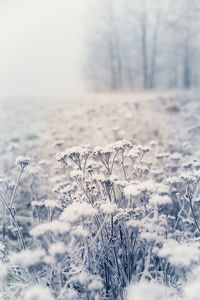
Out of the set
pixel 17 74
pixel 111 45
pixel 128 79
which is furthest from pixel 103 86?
pixel 17 74

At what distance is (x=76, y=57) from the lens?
9719 mm

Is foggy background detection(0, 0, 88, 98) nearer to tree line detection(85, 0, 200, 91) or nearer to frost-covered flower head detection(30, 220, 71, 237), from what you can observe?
tree line detection(85, 0, 200, 91)

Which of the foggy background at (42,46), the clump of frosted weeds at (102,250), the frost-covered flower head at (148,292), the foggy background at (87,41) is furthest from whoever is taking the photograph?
the foggy background at (87,41)

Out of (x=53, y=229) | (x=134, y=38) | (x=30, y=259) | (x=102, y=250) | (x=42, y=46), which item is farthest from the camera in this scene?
(x=134, y=38)

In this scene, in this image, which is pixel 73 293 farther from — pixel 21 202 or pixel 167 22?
pixel 167 22

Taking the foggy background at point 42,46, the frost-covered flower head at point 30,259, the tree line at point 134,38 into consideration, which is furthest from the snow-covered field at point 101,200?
the tree line at point 134,38

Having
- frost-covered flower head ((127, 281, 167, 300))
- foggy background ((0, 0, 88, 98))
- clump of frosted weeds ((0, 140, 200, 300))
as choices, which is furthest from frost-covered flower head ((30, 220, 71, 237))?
foggy background ((0, 0, 88, 98))

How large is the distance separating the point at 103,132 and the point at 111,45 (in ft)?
22.3

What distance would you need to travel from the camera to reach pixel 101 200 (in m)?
2.58

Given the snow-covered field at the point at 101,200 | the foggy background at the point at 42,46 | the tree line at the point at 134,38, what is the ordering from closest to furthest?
the snow-covered field at the point at 101,200
the foggy background at the point at 42,46
the tree line at the point at 134,38

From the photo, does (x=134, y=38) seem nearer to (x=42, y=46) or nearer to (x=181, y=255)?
(x=42, y=46)

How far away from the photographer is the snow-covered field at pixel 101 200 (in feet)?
6.94

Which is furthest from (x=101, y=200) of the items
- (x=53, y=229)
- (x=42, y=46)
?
(x=42, y=46)

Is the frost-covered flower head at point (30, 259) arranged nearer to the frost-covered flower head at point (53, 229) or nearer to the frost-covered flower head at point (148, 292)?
the frost-covered flower head at point (53, 229)
